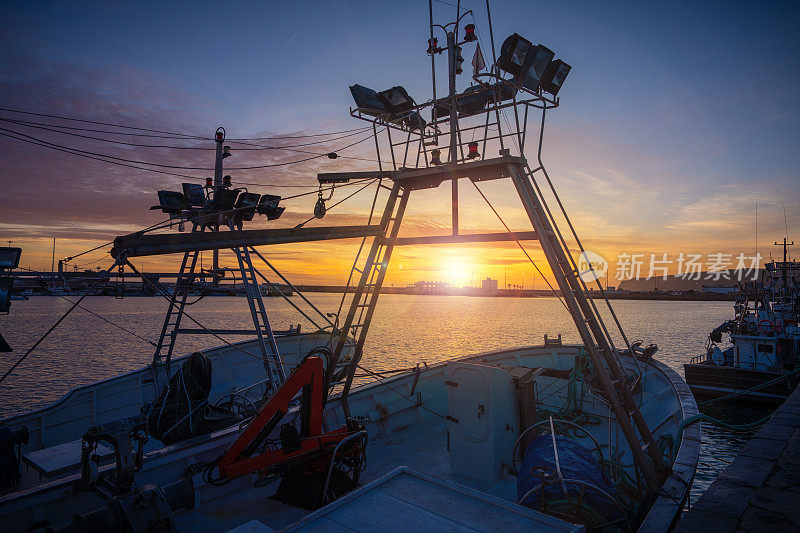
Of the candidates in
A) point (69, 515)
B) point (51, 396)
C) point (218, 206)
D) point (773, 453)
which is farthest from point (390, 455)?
point (51, 396)

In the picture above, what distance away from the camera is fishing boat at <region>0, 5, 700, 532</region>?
508cm

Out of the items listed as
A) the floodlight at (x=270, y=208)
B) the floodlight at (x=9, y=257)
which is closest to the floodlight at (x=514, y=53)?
the floodlight at (x=270, y=208)

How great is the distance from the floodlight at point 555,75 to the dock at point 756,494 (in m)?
6.80

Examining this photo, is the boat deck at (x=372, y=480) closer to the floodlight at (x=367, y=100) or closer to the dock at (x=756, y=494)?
the dock at (x=756, y=494)

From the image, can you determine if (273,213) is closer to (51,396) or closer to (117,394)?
(117,394)

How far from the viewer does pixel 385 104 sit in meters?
9.29

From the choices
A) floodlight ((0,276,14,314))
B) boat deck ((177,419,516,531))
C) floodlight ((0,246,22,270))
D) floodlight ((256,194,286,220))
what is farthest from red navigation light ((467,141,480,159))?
floodlight ((0,276,14,314))

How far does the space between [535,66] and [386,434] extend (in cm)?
896

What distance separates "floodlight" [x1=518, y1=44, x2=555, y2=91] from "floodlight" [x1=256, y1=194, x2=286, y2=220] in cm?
631

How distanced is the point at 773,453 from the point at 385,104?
9031mm

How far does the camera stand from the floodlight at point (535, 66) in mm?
7824

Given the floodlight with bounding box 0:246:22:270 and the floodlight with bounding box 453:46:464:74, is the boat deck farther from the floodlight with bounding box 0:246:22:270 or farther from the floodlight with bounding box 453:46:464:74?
the floodlight with bounding box 453:46:464:74

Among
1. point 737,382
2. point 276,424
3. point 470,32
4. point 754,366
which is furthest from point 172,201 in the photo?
point 754,366

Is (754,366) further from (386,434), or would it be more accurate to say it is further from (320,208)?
(320,208)
